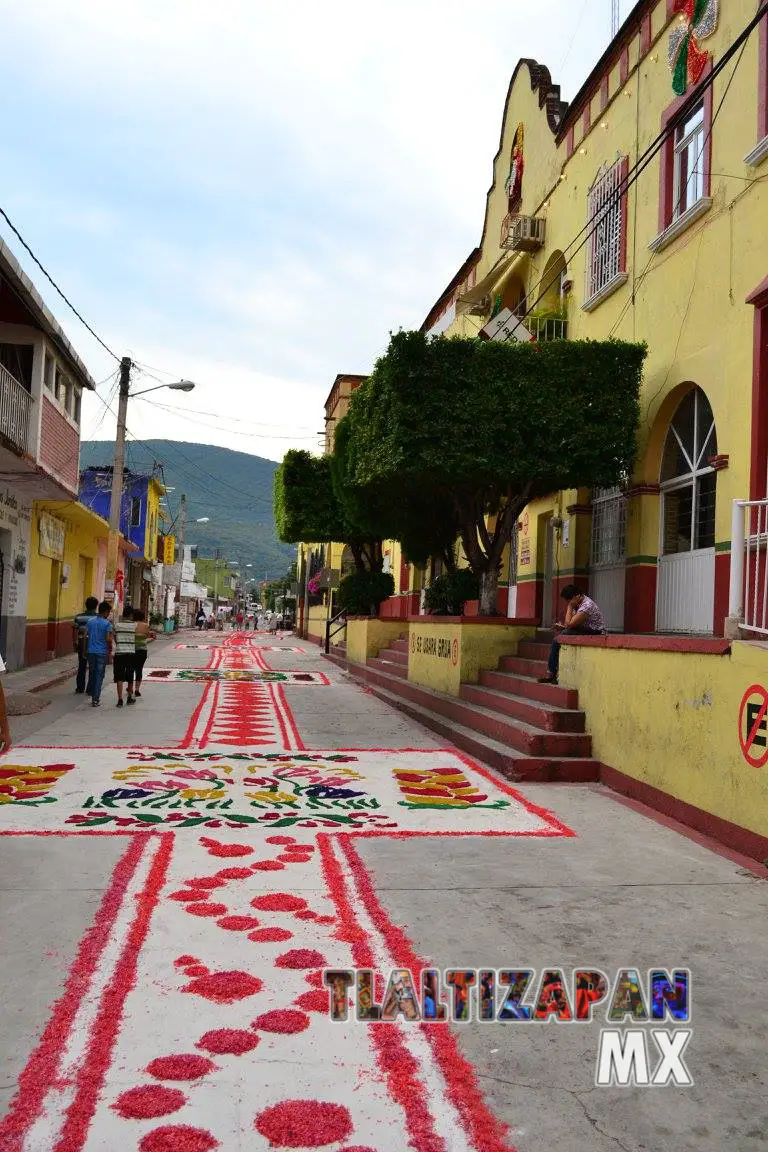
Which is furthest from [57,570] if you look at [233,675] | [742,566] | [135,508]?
[135,508]

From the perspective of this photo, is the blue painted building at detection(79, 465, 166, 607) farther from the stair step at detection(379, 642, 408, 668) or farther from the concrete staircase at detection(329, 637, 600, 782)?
the concrete staircase at detection(329, 637, 600, 782)

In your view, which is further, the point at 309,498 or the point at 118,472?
the point at 309,498

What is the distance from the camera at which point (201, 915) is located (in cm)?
433

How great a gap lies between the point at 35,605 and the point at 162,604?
37.7 metres

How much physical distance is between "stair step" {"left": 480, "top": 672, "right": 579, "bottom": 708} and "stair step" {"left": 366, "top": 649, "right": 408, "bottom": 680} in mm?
4380

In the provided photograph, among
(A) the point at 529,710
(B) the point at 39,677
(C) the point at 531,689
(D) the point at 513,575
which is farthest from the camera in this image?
(D) the point at 513,575

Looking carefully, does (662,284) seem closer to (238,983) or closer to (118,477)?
(238,983)

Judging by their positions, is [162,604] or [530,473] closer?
[530,473]

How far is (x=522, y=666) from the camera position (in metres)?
11.2

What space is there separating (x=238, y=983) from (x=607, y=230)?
1219cm

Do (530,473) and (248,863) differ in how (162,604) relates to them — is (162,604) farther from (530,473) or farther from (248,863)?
(248,863)

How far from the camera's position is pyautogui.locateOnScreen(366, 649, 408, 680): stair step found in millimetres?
16606

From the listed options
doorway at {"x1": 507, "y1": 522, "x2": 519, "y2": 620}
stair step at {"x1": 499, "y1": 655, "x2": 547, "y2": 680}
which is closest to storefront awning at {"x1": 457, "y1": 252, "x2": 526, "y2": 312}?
doorway at {"x1": 507, "y1": 522, "x2": 519, "y2": 620}

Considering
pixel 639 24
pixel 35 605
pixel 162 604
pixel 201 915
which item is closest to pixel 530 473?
pixel 639 24
